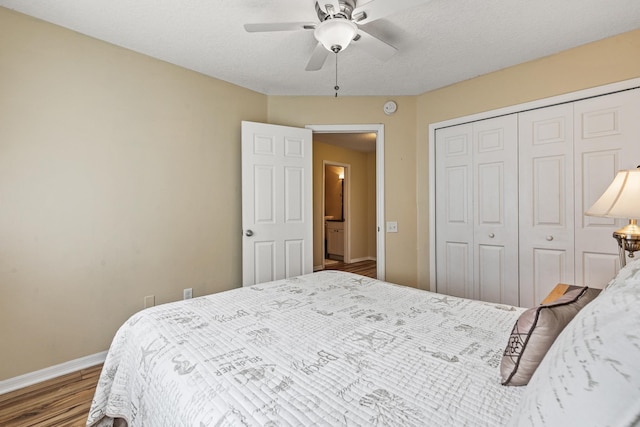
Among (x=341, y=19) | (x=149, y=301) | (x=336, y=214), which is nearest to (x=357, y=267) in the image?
(x=336, y=214)

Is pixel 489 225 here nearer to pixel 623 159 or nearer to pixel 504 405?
pixel 623 159

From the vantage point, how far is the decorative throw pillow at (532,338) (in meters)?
0.74

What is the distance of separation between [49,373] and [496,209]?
3.73 m

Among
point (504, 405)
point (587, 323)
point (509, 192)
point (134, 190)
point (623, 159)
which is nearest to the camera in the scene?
point (587, 323)

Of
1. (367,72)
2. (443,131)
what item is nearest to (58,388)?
(367,72)

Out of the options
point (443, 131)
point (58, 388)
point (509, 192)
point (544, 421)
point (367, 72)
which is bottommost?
point (58, 388)

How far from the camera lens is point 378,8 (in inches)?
59.9

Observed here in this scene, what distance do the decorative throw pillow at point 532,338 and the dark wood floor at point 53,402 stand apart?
Result: 206 centimetres

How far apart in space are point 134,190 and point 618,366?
9.10 ft

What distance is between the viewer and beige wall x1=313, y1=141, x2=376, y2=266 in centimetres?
542

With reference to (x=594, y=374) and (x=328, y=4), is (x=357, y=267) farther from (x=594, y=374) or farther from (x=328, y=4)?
(x=594, y=374)

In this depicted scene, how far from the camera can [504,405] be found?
2.36 ft

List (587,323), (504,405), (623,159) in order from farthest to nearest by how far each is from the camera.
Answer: (623,159) → (504,405) → (587,323)

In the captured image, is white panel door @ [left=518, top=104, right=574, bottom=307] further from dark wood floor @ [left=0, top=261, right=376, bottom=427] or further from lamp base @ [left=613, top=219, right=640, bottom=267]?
A: dark wood floor @ [left=0, top=261, right=376, bottom=427]
